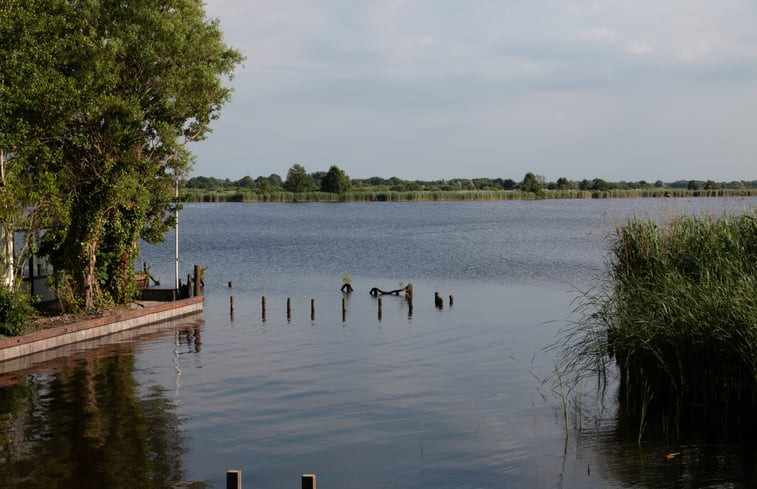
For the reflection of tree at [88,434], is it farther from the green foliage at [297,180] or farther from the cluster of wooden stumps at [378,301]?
the green foliage at [297,180]

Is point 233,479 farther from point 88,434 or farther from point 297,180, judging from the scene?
point 297,180

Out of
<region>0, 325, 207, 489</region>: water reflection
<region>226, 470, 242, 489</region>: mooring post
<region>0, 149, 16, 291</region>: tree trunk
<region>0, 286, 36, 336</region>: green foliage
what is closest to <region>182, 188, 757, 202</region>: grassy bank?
<region>0, 149, 16, 291</region>: tree trunk

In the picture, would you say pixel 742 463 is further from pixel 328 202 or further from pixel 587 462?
pixel 328 202

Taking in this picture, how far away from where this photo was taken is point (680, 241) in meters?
18.2

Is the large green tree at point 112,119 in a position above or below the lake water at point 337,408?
above

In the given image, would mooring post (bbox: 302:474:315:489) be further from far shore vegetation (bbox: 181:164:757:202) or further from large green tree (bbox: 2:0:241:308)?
far shore vegetation (bbox: 181:164:757:202)

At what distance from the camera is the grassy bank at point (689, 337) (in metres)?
13.9

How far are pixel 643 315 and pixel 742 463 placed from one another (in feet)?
11.2

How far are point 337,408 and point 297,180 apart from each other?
15402cm

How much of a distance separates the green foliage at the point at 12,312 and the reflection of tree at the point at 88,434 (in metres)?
2.30

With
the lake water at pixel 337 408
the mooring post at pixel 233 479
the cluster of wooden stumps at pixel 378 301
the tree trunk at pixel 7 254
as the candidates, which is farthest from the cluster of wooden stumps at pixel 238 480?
the cluster of wooden stumps at pixel 378 301

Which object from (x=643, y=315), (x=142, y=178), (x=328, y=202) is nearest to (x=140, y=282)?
(x=142, y=178)

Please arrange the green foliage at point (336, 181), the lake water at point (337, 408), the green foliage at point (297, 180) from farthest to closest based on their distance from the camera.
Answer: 1. the green foliage at point (297, 180)
2. the green foliage at point (336, 181)
3. the lake water at point (337, 408)

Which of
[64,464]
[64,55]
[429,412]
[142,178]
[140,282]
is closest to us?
[64,464]
